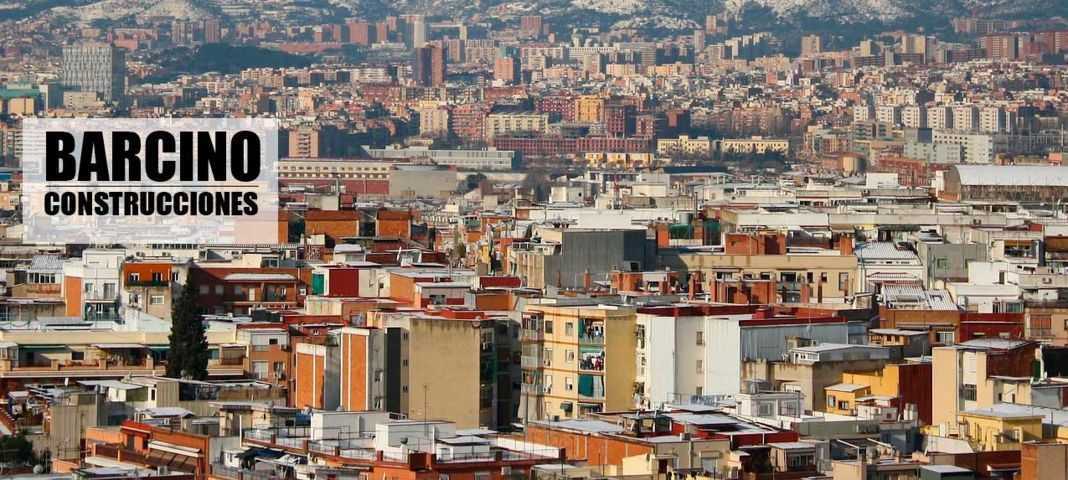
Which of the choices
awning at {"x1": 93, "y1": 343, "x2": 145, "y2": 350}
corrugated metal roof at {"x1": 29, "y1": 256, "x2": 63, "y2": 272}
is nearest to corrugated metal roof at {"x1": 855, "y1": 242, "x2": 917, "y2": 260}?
corrugated metal roof at {"x1": 29, "y1": 256, "x2": 63, "y2": 272}

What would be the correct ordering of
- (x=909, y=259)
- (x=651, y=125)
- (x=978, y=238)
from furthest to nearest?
1. (x=651, y=125)
2. (x=978, y=238)
3. (x=909, y=259)

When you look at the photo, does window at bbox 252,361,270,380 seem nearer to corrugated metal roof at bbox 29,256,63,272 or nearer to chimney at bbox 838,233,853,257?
chimney at bbox 838,233,853,257

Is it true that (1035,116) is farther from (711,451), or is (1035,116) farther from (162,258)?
(711,451)

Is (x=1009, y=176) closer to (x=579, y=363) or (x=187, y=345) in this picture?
(x=187, y=345)

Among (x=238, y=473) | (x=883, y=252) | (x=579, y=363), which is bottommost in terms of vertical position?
(x=238, y=473)

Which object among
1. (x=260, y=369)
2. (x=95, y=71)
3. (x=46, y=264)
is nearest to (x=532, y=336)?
(x=260, y=369)

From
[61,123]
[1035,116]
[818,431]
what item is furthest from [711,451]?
[1035,116]
